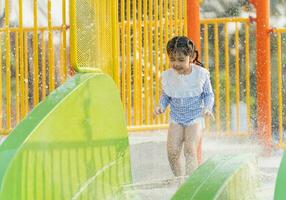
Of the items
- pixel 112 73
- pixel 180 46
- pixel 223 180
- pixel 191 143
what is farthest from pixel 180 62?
pixel 223 180

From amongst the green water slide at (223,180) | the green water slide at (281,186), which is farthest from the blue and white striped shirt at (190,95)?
the green water slide at (281,186)

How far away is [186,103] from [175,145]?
0.33 m

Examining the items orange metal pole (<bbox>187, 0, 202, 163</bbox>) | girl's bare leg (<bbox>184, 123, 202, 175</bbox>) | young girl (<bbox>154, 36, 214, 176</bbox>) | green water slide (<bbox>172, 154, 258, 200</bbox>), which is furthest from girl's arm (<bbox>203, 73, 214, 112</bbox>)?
green water slide (<bbox>172, 154, 258, 200</bbox>)

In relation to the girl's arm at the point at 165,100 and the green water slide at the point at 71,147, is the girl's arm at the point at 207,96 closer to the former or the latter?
the girl's arm at the point at 165,100

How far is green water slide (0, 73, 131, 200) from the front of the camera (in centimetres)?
354

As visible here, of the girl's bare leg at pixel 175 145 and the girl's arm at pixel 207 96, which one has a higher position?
the girl's arm at pixel 207 96

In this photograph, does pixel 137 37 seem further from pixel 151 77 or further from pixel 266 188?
pixel 266 188

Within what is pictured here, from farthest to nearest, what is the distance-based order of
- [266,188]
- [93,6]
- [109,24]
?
[266,188] < [109,24] < [93,6]

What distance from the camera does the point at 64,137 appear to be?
4.11 metres

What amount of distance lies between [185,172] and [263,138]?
1.55m

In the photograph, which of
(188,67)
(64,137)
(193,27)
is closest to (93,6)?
(64,137)

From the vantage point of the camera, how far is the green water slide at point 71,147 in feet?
11.6

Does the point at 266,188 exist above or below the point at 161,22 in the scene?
below

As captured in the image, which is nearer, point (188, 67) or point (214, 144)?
point (188, 67)
